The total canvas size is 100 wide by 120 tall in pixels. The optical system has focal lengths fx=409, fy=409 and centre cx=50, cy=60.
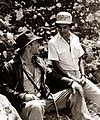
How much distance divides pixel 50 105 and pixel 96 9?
103 inches

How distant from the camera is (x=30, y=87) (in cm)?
510

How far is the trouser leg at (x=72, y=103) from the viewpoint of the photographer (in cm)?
511

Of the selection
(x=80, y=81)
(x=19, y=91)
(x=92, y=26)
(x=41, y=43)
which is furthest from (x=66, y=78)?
(x=92, y=26)

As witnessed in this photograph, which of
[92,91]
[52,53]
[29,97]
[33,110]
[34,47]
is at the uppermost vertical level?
[34,47]

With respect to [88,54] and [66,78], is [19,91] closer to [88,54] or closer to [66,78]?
[66,78]

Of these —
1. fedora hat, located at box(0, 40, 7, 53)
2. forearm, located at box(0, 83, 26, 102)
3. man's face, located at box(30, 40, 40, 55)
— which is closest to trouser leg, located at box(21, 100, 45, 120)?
forearm, located at box(0, 83, 26, 102)

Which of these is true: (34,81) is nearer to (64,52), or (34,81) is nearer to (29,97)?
(29,97)

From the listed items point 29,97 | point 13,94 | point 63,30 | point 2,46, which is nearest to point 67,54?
point 63,30

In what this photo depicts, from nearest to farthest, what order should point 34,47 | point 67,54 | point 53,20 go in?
point 34,47 → point 67,54 → point 53,20

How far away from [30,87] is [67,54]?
0.69 meters

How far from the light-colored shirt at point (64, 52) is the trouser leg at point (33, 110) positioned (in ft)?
2.34

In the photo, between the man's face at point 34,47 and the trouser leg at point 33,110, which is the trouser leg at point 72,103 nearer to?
the trouser leg at point 33,110

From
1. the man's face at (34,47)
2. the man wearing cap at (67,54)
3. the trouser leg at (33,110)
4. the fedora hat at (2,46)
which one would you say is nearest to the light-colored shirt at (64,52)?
the man wearing cap at (67,54)

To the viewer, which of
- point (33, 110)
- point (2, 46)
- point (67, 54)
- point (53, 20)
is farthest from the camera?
point (53, 20)
